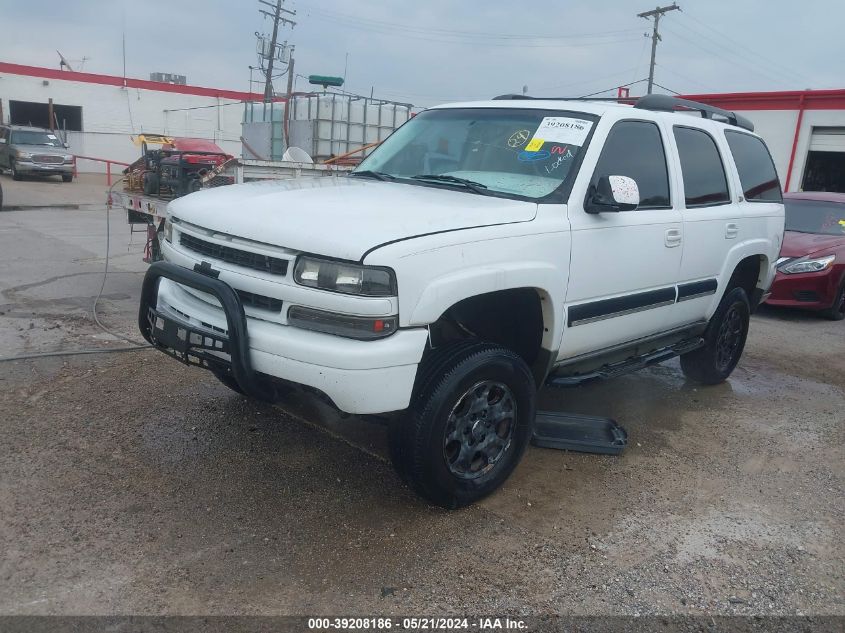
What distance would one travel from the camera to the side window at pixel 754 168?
5348mm

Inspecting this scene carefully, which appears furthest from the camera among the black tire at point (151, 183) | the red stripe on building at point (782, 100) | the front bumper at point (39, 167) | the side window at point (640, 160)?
the front bumper at point (39, 167)

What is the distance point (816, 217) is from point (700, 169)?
18.6 feet

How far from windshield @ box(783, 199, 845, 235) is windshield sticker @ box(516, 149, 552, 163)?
678 cm

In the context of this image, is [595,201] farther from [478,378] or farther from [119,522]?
[119,522]

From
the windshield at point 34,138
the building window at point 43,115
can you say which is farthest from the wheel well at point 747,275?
the building window at point 43,115

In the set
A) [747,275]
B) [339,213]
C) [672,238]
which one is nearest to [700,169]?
[672,238]

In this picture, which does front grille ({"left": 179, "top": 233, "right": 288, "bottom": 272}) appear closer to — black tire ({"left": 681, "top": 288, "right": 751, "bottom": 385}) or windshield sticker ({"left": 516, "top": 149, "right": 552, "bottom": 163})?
windshield sticker ({"left": 516, "top": 149, "right": 552, "bottom": 163})

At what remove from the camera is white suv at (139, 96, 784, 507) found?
2.90m

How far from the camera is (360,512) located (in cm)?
343

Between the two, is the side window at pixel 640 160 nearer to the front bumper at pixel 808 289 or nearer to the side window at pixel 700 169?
the side window at pixel 700 169

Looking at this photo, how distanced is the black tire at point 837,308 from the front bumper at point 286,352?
24.6 feet

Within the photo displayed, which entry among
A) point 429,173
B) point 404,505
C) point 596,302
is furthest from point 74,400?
point 596,302

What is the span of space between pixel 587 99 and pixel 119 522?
3.61 m

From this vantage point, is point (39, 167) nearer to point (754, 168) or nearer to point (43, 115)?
point (43, 115)
